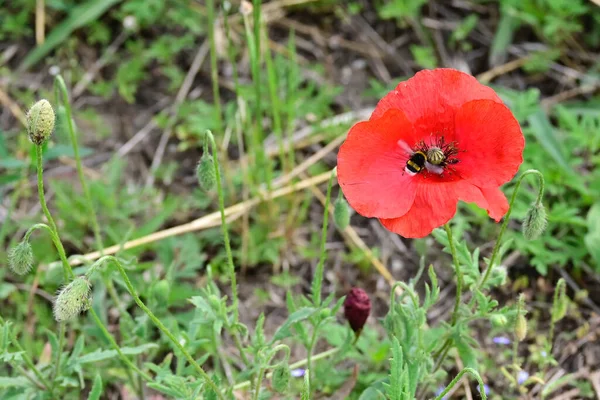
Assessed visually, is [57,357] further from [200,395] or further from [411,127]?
[411,127]

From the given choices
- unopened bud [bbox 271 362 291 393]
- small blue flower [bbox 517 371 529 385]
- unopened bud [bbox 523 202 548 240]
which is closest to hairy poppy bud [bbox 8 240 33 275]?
unopened bud [bbox 271 362 291 393]

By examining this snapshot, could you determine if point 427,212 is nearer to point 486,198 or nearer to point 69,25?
point 486,198

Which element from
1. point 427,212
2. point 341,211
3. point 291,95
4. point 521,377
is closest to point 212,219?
point 291,95

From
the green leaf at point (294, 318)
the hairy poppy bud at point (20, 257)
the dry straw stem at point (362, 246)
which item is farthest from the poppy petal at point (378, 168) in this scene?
the dry straw stem at point (362, 246)

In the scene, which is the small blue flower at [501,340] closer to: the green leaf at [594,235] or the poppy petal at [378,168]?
the green leaf at [594,235]

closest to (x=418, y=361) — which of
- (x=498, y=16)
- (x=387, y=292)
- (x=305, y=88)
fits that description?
(x=387, y=292)

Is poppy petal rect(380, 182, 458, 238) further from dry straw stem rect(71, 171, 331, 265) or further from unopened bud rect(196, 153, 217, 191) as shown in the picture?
dry straw stem rect(71, 171, 331, 265)
